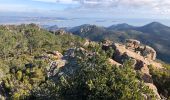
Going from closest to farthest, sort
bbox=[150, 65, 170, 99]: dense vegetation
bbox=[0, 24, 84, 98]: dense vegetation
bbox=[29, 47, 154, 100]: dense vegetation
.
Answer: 1. bbox=[29, 47, 154, 100]: dense vegetation
2. bbox=[150, 65, 170, 99]: dense vegetation
3. bbox=[0, 24, 84, 98]: dense vegetation

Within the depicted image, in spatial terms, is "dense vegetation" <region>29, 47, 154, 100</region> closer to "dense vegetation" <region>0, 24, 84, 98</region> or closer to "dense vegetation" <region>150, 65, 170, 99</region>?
"dense vegetation" <region>0, 24, 84, 98</region>

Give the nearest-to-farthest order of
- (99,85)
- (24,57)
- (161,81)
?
1. (99,85)
2. (161,81)
3. (24,57)

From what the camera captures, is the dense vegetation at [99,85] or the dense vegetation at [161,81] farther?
the dense vegetation at [161,81]

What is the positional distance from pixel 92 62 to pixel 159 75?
2058cm

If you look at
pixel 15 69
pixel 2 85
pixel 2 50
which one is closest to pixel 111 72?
pixel 2 85

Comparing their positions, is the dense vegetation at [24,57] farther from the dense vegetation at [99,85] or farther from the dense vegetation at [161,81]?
the dense vegetation at [161,81]

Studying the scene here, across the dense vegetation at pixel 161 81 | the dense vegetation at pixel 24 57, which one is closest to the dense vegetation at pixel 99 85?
the dense vegetation at pixel 24 57

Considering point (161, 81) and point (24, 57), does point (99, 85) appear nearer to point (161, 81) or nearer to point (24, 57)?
point (161, 81)

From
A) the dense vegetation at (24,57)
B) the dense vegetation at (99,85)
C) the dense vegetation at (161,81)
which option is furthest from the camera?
the dense vegetation at (24,57)

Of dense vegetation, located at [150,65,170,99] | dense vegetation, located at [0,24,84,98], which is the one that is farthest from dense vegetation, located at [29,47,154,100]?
dense vegetation, located at [150,65,170,99]

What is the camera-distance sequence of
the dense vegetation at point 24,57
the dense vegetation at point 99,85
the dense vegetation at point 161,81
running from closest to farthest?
the dense vegetation at point 99,85
the dense vegetation at point 161,81
the dense vegetation at point 24,57

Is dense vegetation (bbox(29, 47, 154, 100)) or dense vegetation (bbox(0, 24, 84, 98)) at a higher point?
dense vegetation (bbox(29, 47, 154, 100))

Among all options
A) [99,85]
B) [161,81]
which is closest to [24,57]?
[161,81]

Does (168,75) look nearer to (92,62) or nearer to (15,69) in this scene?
(92,62)
